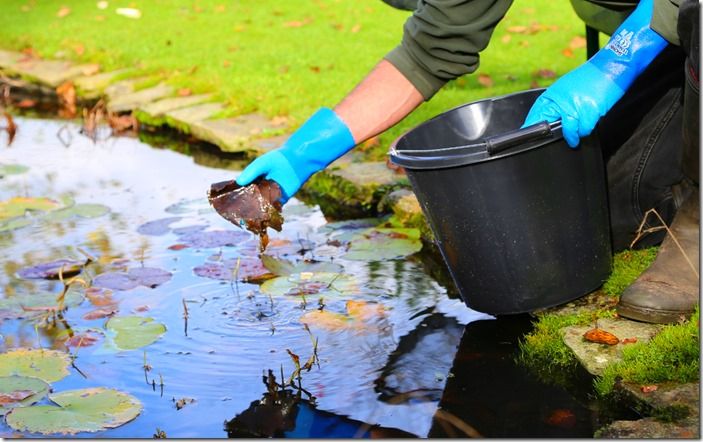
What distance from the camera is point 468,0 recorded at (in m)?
3.17

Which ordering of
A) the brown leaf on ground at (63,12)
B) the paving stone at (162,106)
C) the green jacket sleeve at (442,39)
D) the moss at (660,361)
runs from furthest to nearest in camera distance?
the brown leaf on ground at (63,12) → the paving stone at (162,106) → the green jacket sleeve at (442,39) → the moss at (660,361)

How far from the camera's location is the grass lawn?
582 centimetres

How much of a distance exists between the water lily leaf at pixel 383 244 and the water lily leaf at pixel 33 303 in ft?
3.30

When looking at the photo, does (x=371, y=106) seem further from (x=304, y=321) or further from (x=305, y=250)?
(x=305, y=250)

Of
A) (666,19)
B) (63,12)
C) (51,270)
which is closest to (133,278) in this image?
(51,270)

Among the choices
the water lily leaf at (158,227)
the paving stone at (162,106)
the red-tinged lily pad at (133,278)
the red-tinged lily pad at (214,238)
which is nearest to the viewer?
the red-tinged lily pad at (133,278)

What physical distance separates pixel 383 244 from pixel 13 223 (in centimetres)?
164

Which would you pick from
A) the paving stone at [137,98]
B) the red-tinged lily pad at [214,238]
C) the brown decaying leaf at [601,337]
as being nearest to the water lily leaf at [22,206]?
the red-tinged lily pad at [214,238]

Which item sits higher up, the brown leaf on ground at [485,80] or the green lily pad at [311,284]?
the brown leaf on ground at [485,80]

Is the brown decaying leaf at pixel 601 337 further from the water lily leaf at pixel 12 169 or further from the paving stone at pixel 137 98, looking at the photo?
the paving stone at pixel 137 98

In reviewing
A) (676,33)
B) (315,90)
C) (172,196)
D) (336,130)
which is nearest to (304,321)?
(336,130)

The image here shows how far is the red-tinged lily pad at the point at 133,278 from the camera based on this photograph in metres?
3.66

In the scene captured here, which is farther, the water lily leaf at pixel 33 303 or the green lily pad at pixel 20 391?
the water lily leaf at pixel 33 303

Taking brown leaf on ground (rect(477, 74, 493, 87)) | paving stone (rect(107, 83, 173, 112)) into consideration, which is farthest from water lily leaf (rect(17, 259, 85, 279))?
brown leaf on ground (rect(477, 74, 493, 87))
